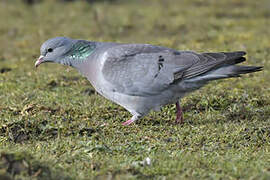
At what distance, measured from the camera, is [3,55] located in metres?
9.45

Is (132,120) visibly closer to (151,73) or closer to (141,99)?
(141,99)

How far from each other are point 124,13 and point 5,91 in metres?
5.88

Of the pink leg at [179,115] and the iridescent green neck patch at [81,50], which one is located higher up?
the iridescent green neck patch at [81,50]

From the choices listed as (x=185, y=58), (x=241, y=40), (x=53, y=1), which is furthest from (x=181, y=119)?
(x=53, y=1)

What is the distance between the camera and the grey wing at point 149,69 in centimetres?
532

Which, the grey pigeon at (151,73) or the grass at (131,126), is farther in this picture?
the grey pigeon at (151,73)

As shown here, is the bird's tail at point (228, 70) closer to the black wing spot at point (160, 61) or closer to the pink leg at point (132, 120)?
the black wing spot at point (160, 61)

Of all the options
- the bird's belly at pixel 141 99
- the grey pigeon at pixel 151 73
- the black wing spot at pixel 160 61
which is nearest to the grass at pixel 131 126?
the bird's belly at pixel 141 99

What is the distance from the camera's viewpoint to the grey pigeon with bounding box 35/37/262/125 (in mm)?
5312

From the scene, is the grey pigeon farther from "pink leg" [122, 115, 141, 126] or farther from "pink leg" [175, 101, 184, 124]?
"pink leg" [175, 101, 184, 124]

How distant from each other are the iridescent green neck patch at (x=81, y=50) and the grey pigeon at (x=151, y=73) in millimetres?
188

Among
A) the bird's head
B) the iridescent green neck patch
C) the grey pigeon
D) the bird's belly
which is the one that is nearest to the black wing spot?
the grey pigeon

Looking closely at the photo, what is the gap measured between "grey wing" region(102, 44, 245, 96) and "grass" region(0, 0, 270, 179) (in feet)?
1.55

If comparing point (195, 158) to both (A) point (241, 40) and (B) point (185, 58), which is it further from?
(A) point (241, 40)
